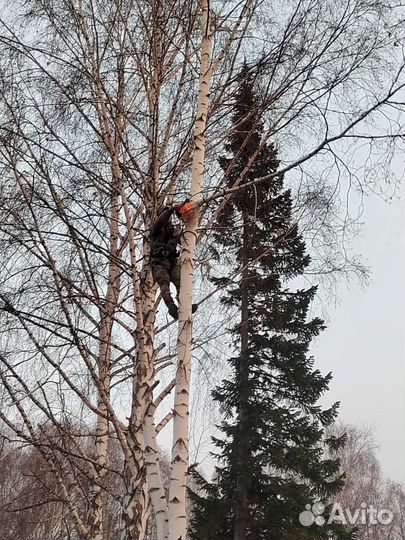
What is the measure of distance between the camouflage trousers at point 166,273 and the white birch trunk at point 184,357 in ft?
1.28

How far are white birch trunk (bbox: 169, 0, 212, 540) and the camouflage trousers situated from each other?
389 mm

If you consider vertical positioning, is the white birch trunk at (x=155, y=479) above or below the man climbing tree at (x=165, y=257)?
below

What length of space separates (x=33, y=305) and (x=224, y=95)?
245 cm

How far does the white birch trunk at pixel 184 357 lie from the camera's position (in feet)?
9.23

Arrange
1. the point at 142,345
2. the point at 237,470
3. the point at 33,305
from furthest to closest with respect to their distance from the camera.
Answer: the point at 237,470
the point at 33,305
the point at 142,345

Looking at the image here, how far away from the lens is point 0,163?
4418 mm

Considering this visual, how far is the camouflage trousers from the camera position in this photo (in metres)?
3.78

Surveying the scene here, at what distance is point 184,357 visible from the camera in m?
3.12

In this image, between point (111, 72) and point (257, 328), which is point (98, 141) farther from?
point (257, 328)

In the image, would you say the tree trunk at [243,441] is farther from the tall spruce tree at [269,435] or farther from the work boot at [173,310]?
the work boot at [173,310]

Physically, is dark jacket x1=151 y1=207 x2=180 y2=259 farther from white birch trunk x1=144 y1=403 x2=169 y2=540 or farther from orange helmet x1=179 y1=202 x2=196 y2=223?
white birch trunk x1=144 y1=403 x2=169 y2=540

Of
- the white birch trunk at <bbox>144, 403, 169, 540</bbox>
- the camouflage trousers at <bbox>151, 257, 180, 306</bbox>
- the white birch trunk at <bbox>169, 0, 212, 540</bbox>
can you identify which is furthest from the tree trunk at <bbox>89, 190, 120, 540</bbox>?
the white birch trunk at <bbox>144, 403, 169, 540</bbox>

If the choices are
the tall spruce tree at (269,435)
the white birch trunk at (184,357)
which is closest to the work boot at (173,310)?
the white birch trunk at (184,357)

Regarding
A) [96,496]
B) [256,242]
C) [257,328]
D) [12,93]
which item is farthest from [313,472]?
[12,93]
